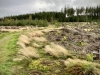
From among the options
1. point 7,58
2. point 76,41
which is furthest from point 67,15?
point 7,58

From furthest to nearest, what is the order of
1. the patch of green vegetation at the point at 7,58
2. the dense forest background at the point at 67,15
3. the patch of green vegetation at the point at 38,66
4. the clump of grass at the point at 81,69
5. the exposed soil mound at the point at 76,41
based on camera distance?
the dense forest background at the point at 67,15, the exposed soil mound at the point at 76,41, the patch of green vegetation at the point at 38,66, the patch of green vegetation at the point at 7,58, the clump of grass at the point at 81,69

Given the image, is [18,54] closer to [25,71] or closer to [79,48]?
[25,71]

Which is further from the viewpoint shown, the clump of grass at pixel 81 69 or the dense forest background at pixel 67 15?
the dense forest background at pixel 67 15

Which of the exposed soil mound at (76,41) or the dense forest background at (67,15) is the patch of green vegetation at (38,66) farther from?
the dense forest background at (67,15)

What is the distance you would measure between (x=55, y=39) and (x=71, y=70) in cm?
1109

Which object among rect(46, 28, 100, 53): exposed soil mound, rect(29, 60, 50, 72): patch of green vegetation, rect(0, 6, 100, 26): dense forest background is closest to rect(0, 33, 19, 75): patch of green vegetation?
rect(29, 60, 50, 72): patch of green vegetation

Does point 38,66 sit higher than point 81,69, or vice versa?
point 81,69

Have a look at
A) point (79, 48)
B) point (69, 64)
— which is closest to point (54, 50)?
point (79, 48)

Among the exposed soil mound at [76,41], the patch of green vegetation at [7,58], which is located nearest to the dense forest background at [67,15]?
the exposed soil mound at [76,41]

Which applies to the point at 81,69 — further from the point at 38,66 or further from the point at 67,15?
the point at 67,15

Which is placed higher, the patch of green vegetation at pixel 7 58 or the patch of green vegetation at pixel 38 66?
the patch of green vegetation at pixel 7 58

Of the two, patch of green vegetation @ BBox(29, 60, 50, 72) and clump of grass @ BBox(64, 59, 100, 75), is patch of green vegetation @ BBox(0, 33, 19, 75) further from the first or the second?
clump of grass @ BBox(64, 59, 100, 75)

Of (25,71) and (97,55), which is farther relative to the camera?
(97,55)

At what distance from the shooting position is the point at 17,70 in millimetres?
11641
